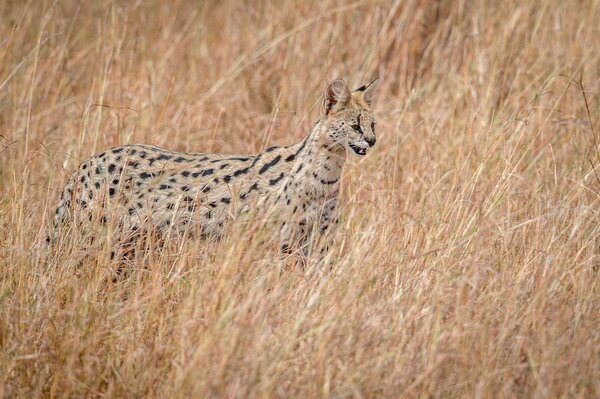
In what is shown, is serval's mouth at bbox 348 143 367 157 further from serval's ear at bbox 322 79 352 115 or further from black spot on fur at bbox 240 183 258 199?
black spot on fur at bbox 240 183 258 199

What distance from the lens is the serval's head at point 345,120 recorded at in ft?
16.6

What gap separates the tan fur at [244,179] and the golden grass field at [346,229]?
6.9 inches

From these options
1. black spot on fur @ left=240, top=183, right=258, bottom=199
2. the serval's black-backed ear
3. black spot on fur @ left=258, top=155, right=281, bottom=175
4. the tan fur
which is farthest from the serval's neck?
the serval's black-backed ear

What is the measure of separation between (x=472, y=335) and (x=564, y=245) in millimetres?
888

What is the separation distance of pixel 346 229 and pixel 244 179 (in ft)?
2.11

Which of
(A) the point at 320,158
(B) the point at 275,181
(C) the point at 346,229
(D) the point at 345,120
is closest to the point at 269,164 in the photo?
(B) the point at 275,181

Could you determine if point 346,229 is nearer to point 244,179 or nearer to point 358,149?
point 358,149

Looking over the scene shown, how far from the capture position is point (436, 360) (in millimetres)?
3488

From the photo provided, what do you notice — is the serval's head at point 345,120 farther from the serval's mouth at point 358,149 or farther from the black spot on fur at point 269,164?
the black spot on fur at point 269,164

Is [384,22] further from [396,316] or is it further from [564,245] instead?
[396,316]

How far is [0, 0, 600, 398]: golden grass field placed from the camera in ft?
11.6

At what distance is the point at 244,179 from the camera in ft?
16.7

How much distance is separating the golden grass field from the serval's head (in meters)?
0.12

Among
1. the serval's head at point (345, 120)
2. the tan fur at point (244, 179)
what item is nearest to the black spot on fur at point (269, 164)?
the tan fur at point (244, 179)
